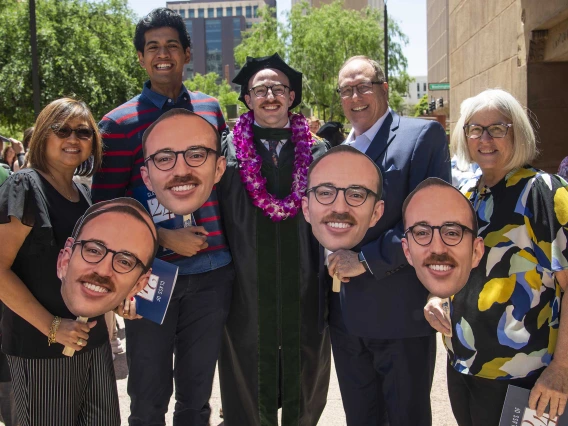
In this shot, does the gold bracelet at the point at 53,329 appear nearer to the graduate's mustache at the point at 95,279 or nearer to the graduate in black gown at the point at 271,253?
the graduate's mustache at the point at 95,279

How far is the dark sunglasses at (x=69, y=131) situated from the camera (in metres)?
2.33

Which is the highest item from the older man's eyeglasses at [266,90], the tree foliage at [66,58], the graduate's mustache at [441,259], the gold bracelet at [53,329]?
the tree foliage at [66,58]

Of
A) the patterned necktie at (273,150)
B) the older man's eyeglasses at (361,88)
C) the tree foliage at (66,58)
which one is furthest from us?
the tree foliage at (66,58)

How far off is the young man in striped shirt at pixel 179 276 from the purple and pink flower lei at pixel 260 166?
0.20m

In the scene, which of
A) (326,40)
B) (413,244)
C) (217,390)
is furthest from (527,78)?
(326,40)

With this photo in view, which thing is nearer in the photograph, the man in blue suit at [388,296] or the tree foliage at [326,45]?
the man in blue suit at [388,296]

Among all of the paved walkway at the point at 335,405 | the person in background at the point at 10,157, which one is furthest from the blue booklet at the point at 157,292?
the person in background at the point at 10,157

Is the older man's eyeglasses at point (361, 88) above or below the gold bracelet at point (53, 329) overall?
above

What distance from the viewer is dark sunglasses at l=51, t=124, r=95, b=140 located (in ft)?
7.64

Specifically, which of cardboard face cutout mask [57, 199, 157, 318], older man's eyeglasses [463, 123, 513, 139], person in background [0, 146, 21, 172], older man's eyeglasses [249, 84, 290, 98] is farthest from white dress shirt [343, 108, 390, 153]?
person in background [0, 146, 21, 172]

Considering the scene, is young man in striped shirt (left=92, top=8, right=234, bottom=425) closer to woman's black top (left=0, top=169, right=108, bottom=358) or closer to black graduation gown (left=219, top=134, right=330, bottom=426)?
black graduation gown (left=219, top=134, right=330, bottom=426)

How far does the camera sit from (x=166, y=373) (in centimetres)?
284

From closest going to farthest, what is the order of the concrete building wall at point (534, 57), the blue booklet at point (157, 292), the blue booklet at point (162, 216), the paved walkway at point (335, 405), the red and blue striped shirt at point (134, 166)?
the blue booklet at point (157, 292) < the blue booklet at point (162, 216) < the red and blue striped shirt at point (134, 166) < the paved walkway at point (335, 405) < the concrete building wall at point (534, 57)

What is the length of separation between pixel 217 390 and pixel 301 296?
79.5 inches
